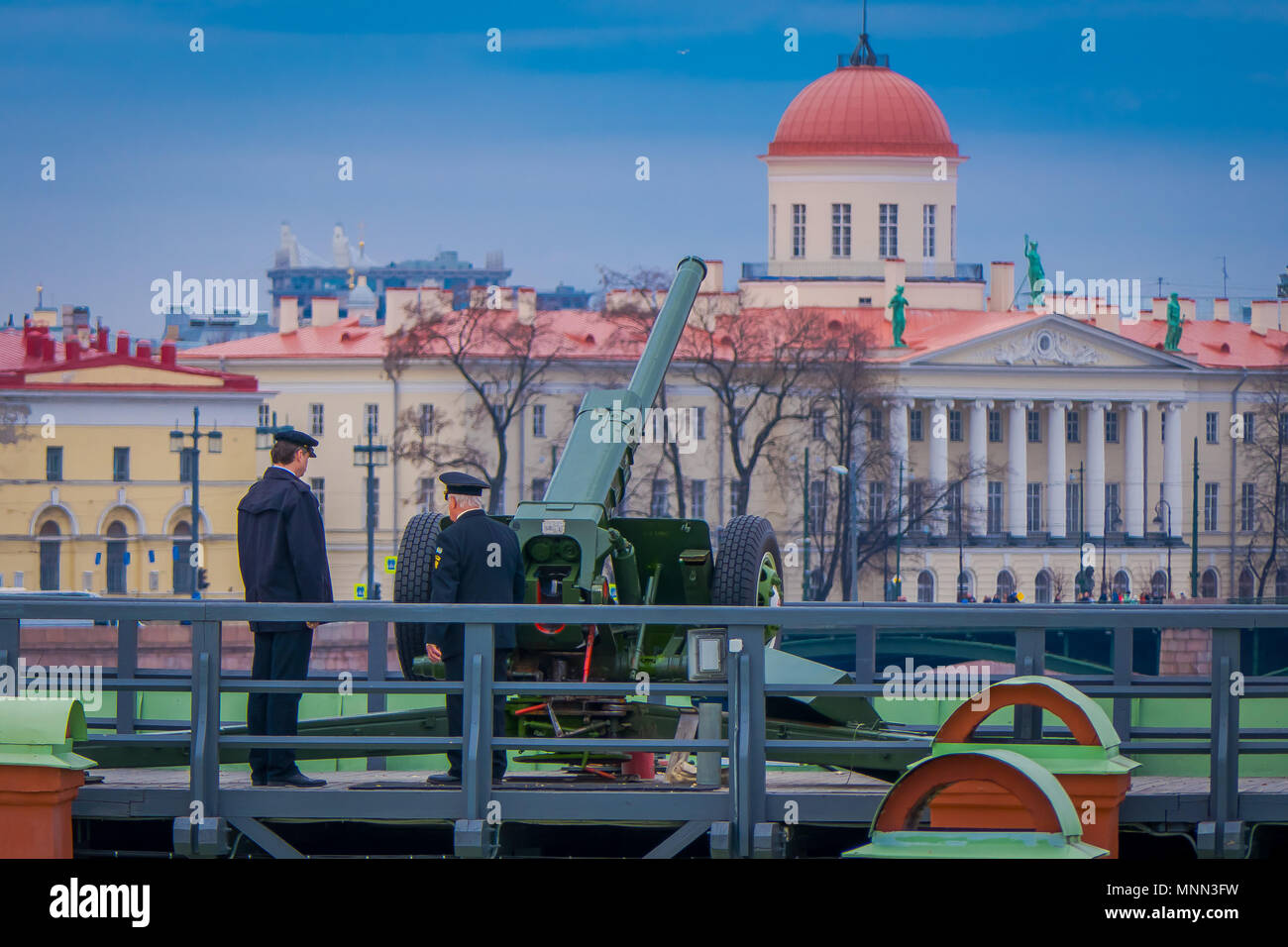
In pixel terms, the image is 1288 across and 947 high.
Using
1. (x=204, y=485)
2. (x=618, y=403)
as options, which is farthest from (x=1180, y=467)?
(x=618, y=403)

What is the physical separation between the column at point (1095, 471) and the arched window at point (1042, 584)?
452cm

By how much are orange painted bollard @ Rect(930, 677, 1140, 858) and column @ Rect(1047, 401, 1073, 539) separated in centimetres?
9084

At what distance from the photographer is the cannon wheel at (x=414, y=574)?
11.7 meters

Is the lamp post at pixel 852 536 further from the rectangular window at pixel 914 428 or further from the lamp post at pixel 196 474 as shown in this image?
the rectangular window at pixel 914 428

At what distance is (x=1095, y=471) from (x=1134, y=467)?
1.80m

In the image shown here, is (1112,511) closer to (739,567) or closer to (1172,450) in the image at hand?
(1172,450)

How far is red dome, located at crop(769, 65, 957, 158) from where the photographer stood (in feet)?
347

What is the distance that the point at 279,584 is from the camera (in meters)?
10.6

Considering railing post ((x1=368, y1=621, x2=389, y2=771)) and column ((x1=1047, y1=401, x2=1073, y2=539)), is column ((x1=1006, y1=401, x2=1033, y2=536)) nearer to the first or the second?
column ((x1=1047, y1=401, x2=1073, y2=539))

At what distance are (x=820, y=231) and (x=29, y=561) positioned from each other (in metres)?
41.0

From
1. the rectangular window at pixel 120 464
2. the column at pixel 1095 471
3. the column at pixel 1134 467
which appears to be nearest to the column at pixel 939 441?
the column at pixel 1095 471

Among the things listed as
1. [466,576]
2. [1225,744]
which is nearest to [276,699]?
[466,576]

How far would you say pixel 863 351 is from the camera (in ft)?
270
